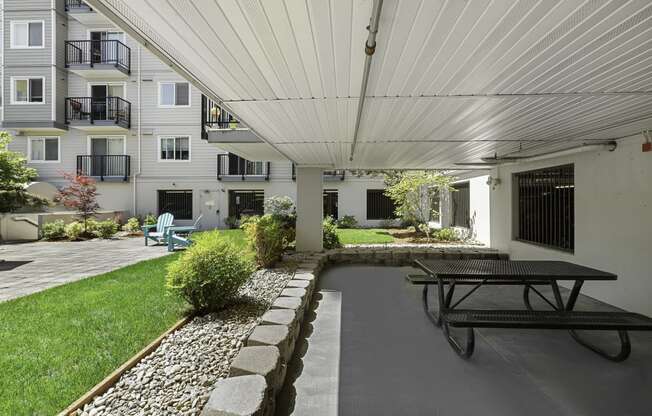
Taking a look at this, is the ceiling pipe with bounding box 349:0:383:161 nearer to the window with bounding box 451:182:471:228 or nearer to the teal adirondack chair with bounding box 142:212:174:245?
the window with bounding box 451:182:471:228

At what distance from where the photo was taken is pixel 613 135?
5090 mm

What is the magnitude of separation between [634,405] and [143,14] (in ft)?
14.8

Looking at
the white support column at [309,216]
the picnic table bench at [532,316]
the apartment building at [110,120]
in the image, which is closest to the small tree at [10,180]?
the white support column at [309,216]

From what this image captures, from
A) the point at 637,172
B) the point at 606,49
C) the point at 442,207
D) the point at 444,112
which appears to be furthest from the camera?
the point at 442,207

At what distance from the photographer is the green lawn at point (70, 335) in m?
2.70

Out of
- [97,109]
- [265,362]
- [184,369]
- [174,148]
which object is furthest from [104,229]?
[265,362]

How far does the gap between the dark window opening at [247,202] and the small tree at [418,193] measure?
297 inches

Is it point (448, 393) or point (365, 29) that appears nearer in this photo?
point (365, 29)

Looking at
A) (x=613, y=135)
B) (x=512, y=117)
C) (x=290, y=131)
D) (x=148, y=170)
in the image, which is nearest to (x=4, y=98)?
(x=148, y=170)

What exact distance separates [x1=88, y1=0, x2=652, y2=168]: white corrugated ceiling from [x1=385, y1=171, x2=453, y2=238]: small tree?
7163 mm

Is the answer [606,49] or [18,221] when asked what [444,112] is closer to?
[606,49]

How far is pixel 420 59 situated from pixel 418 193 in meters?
10.8

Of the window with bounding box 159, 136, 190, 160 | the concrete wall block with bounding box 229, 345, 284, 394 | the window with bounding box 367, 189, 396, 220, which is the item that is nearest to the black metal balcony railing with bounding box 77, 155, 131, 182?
the window with bounding box 159, 136, 190, 160

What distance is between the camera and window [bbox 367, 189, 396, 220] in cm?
1922
